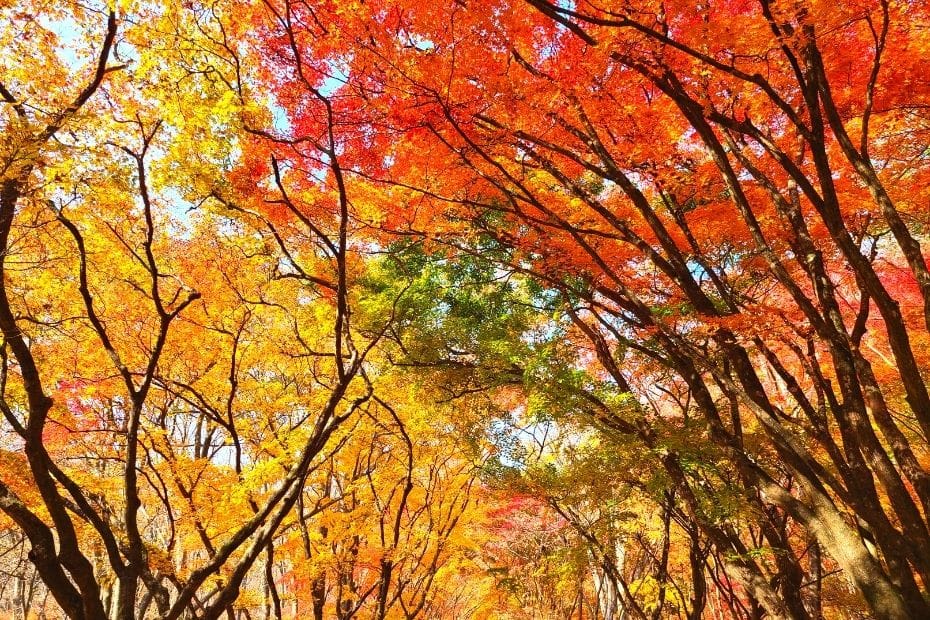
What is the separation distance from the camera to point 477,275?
28.4 feet

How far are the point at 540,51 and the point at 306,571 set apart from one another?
8444 mm

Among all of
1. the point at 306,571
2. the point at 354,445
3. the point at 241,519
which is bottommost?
the point at 306,571

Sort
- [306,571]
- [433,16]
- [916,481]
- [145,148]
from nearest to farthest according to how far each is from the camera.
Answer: [145,148]
[916,481]
[433,16]
[306,571]

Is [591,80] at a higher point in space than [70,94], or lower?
higher

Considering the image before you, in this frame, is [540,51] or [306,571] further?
[306,571]

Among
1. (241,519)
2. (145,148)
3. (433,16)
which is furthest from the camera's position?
(241,519)

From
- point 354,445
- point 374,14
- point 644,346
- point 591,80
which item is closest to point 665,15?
point 591,80

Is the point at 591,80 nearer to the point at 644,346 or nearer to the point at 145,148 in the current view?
the point at 644,346

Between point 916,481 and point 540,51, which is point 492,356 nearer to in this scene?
point 540,51

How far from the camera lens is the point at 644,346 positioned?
7480 mm

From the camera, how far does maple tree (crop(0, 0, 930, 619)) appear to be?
3.96m

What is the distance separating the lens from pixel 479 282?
8234mm

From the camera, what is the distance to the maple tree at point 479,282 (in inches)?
156

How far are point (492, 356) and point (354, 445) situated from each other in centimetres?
323
